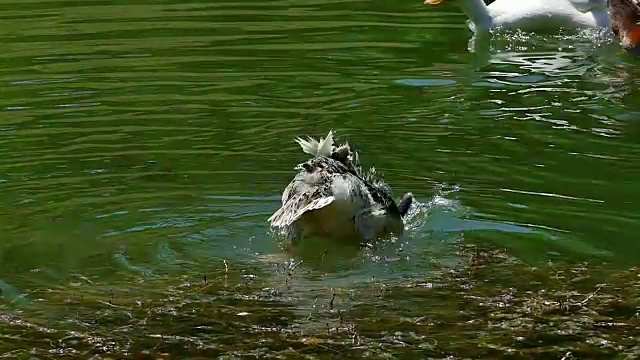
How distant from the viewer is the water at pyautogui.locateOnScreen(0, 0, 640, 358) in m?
6.96

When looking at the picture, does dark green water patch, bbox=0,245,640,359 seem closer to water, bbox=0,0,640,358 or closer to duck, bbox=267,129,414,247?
water, bbox=0,0,640,358

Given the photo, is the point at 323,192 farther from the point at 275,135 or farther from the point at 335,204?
the point at 275,135

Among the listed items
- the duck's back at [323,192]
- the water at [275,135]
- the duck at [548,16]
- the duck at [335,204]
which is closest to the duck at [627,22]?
the water at [275,135]

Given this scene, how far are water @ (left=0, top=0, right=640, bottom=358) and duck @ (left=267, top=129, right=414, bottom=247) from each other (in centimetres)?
14

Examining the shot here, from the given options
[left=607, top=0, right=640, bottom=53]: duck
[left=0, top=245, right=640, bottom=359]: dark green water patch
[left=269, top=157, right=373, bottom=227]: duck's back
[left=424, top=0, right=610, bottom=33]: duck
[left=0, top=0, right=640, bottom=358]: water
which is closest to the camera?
[left=0, top=245, right=640, bottom=359]: dark green water patch

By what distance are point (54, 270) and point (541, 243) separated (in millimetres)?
2663

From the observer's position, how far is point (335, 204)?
6.75 m

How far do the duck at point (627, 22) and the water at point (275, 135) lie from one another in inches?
6.1

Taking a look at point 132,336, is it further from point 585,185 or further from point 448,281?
point 585,185

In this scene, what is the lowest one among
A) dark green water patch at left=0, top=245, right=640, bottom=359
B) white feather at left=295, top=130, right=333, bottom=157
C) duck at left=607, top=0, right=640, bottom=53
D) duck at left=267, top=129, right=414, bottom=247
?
dark green water patch at left=0, top=245, right=640, bottom=359

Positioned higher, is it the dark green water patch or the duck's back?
the duck's back

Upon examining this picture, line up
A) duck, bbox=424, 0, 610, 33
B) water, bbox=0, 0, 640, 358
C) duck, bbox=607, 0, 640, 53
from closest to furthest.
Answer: water, bbox=0, 0, 640, 358 < duck, bbox=607, 0, 640, 53 < duck, bbox=424, 0, 610, 33

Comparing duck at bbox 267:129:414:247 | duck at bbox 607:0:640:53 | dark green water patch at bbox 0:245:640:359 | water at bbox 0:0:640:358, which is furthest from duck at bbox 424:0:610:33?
dark green water patch at bbox 0:245:640:359

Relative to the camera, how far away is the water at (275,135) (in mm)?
6965
